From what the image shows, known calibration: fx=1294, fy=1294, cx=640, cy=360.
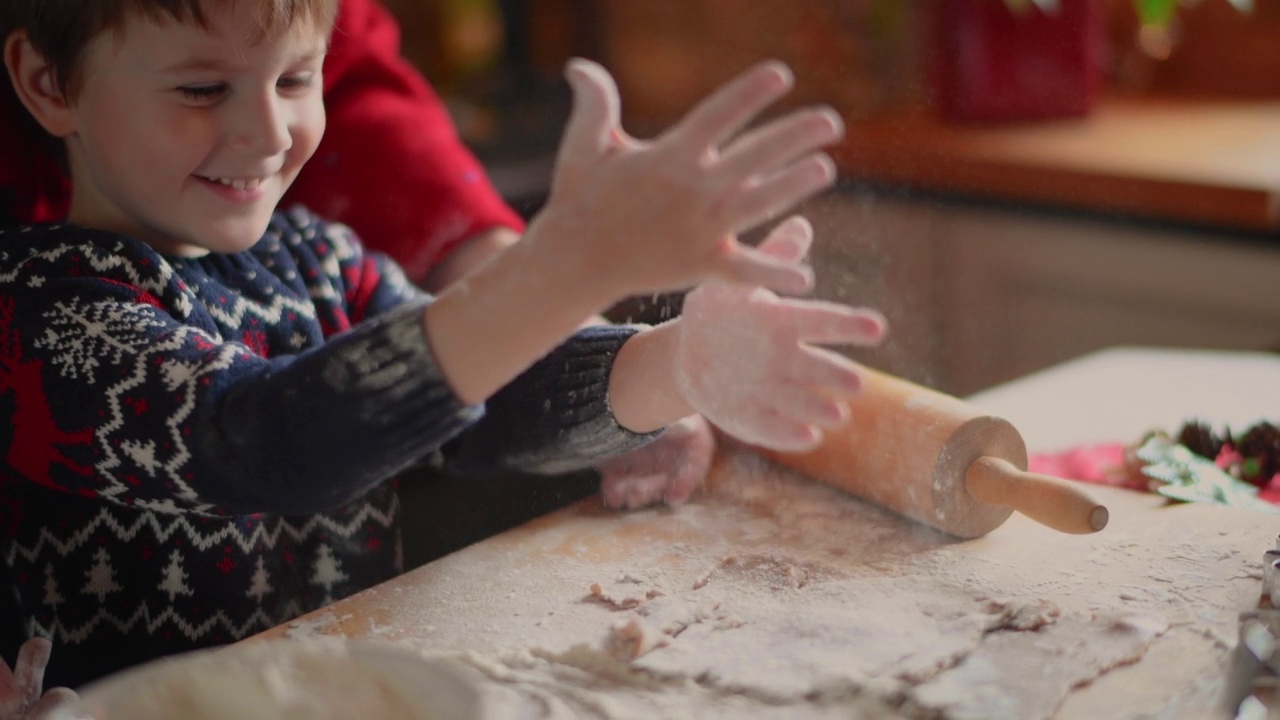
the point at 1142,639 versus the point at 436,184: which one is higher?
the point at 436,184

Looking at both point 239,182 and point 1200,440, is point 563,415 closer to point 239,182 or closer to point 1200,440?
point 239,182

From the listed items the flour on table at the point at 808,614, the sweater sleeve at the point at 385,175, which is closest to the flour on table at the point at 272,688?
the flour on table at the point at 808,614

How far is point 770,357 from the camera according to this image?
69 centimetres

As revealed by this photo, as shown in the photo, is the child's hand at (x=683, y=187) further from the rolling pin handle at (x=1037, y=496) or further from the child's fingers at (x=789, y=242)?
the rolling pin handle at (x=1037, y=496)

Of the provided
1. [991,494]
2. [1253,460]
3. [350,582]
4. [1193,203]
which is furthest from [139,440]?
[1193,203]

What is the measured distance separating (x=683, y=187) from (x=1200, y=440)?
511 millimetres

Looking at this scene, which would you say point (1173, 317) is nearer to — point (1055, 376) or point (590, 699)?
point (1055, 376)

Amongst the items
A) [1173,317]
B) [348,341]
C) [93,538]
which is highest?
[348,341]

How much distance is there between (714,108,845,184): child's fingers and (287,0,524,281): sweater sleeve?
0.56 metres

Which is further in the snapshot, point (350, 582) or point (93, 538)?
point (350, 582)

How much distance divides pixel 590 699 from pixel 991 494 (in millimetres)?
293

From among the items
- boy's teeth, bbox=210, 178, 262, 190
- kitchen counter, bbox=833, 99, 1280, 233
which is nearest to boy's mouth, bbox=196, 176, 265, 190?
boy's teeth, bbox=210, 178, 262, 190

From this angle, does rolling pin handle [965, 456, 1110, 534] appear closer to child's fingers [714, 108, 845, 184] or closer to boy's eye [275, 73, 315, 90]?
child's fingers [714, 108, 845, 184]

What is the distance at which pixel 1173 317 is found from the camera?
174 centimetres
